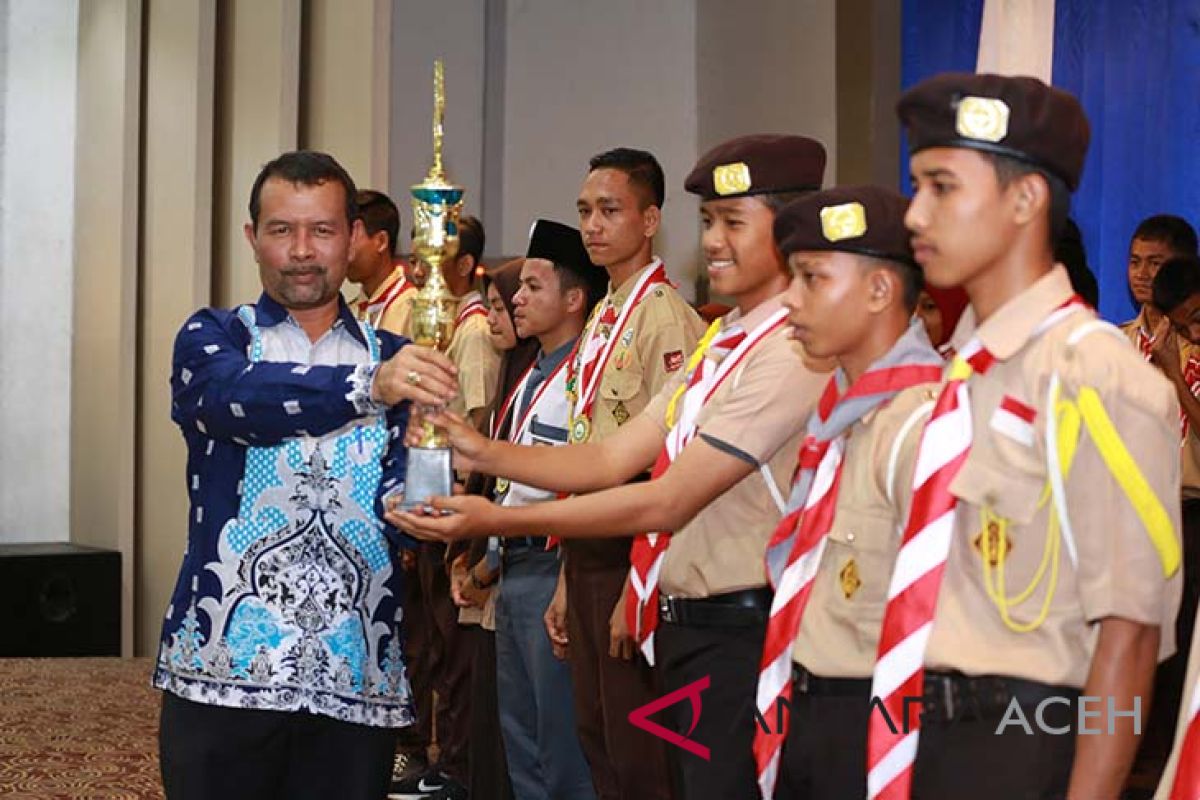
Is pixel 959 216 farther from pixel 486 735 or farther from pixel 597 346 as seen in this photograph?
pixel 486 735

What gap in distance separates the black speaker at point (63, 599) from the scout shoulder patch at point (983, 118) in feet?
20.9

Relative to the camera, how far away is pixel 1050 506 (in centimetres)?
187

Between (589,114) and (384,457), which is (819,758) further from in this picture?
(589,114)

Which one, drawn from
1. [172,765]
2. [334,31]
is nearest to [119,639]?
[334,31]

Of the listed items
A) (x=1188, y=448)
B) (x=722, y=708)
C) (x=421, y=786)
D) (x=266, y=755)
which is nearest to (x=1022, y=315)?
(x=722, y=708)

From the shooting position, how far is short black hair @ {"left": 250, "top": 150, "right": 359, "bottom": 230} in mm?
2621

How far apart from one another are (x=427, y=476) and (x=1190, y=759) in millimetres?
1063

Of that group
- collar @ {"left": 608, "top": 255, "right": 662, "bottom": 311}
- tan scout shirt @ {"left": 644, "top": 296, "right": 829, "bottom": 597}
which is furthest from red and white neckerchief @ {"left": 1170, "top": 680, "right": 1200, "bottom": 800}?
collar @ {"left": 608, "top": 255, "right": 662, "bottom": 311}

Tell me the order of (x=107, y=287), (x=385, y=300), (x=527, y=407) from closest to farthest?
(x=527, y=407) < (x=385, y=300) < (x=107, y=287)

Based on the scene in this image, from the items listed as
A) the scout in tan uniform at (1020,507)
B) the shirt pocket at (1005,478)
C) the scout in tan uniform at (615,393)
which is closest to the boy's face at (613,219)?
the scout in tan uniform at (615,393)

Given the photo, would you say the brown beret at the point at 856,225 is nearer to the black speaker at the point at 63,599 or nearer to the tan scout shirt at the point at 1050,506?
the tan scout shirt at the point at 1050,506

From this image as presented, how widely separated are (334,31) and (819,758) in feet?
16.5

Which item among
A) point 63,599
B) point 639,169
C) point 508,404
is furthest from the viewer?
point 63,599

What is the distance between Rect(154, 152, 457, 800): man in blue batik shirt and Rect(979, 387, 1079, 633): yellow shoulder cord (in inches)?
34.9
